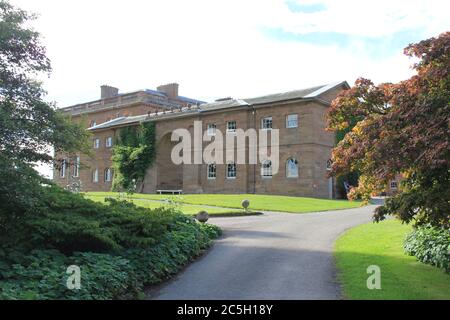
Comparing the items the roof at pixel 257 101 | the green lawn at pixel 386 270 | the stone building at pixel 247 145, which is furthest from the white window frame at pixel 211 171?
the green lawn at pixel 386 270

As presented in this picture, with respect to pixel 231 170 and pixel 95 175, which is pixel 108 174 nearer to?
pixel 95 175

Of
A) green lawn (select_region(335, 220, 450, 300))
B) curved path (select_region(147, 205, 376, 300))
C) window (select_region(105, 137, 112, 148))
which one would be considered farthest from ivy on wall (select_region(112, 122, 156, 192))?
green lawn (select_region(335, 220, 450, 300))

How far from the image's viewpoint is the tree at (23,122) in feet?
27.5

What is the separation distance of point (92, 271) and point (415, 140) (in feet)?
18.1

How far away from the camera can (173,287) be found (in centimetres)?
887

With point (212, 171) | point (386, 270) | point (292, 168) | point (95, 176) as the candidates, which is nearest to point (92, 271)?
point (386, 270)

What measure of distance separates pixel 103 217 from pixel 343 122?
221 inches

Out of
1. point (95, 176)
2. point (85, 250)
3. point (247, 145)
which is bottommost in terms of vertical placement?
point (85, 250)

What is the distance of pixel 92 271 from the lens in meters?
7.87

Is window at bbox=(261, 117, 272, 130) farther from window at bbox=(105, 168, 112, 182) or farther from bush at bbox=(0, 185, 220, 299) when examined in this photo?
bush at bbox=(0, 185, 220, 299)

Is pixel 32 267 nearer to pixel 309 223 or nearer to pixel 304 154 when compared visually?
pixel 309 223

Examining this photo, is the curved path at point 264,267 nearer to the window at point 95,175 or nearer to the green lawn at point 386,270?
the green lawn at point 386,270

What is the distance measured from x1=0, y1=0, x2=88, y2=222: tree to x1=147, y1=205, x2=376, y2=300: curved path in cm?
305

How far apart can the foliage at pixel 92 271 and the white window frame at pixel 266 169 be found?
88.5 ft
